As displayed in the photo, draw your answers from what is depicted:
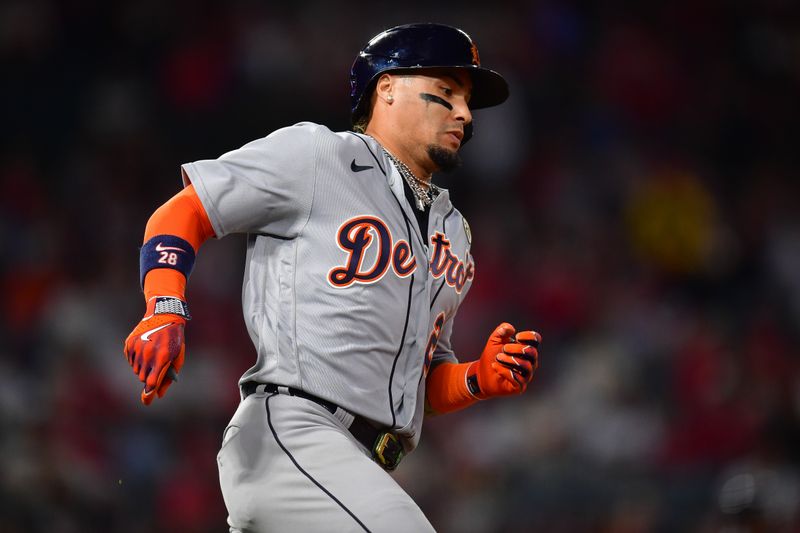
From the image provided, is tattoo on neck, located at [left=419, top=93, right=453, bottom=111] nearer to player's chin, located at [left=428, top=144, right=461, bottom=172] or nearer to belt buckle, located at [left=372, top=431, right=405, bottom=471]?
player's chin, located at [left=428, top=144, right=461, bottom=172]

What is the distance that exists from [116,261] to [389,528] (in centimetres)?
461

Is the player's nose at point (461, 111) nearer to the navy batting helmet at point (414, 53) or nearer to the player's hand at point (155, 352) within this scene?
the navy batting helmet at point (414, 53)

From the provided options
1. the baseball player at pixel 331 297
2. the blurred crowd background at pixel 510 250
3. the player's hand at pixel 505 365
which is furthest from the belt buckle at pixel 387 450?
the blurred crowd background at pixel 510 250

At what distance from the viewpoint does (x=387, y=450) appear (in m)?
2.48

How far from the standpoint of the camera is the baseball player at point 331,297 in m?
2.26

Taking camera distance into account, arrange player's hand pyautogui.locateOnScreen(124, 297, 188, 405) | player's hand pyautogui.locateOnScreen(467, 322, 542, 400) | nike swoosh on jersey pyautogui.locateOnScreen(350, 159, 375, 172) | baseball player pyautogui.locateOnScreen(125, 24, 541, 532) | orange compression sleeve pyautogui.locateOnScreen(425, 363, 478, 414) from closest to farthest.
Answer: player's hand pyautogui.locateOnScreen(124, 297, 188, 405) < baseball player pyautogui.locateOnScreen(125, 24, 541, 532) < nike swoosh on jersey pyautogui.locateOnScreen(350, 159, 375, 172) < player's hand pyautogui.locateOnScreen(467, 322, 542, 400) < orange compression sleeve pyautogui.locateOnScreen(425, 363, 478, 414)

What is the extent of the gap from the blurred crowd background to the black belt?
6.99 ft

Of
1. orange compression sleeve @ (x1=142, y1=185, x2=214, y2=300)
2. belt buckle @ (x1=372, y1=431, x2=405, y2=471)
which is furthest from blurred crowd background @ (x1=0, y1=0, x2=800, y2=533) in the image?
orange compression sleeve @ (x1=142, y1=185, x2=214, y2=300)

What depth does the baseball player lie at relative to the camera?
226 cm

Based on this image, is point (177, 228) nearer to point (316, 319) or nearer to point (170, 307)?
point (170, 307)

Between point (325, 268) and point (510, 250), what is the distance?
4636 millimetres

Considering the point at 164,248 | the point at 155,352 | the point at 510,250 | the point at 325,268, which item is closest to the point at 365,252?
the point at 325,268

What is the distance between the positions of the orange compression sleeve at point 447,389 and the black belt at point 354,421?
0.46 m

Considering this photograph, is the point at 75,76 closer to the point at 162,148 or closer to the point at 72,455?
the point at 162,148
